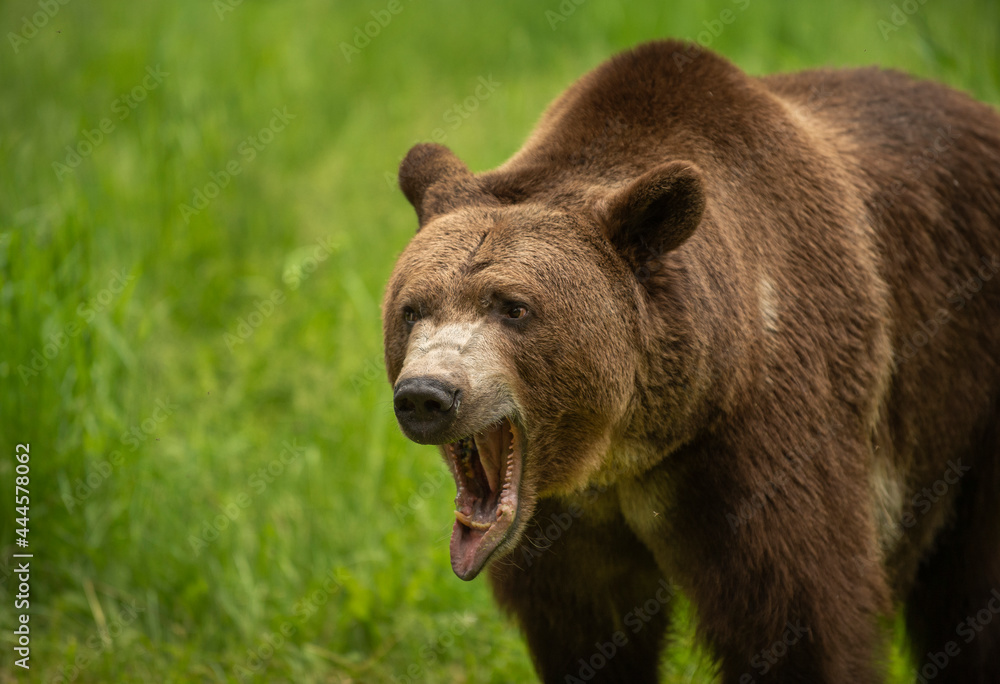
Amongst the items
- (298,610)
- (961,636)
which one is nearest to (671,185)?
(961,636)

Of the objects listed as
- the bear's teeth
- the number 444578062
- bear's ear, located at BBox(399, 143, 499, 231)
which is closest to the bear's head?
the bear's teeth

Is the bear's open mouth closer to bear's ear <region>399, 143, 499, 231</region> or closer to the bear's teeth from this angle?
the bear's teeth

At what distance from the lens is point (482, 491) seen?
11.5ft

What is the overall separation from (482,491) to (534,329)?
1.89ft

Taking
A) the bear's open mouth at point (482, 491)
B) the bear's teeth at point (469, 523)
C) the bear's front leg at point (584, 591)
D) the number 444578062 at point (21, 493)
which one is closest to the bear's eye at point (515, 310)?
the bear's open mouth at point (482, 491)

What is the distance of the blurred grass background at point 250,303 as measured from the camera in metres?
5.40

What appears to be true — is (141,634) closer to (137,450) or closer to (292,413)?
(137,450)

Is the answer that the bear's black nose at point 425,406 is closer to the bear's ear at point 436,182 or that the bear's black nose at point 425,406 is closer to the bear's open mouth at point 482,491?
the bear's open mouth at point 482,491

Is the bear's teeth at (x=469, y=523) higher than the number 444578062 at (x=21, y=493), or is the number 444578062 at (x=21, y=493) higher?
the number 444578062 at (x=21, y=493)

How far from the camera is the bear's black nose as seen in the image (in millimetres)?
2986

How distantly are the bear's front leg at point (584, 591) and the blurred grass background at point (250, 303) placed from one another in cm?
23

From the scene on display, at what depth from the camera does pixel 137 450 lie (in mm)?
5598

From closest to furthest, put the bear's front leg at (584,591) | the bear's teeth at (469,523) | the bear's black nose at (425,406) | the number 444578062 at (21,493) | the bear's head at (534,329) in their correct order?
the bear's black nose at (425,406)
the bear's head at (534,329)
the bear's teeth at (469,523)
the bear's front leg at (584,591)
the number 444578062 at (21,493)

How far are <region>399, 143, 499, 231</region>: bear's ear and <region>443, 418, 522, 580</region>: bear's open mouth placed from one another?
762mm
